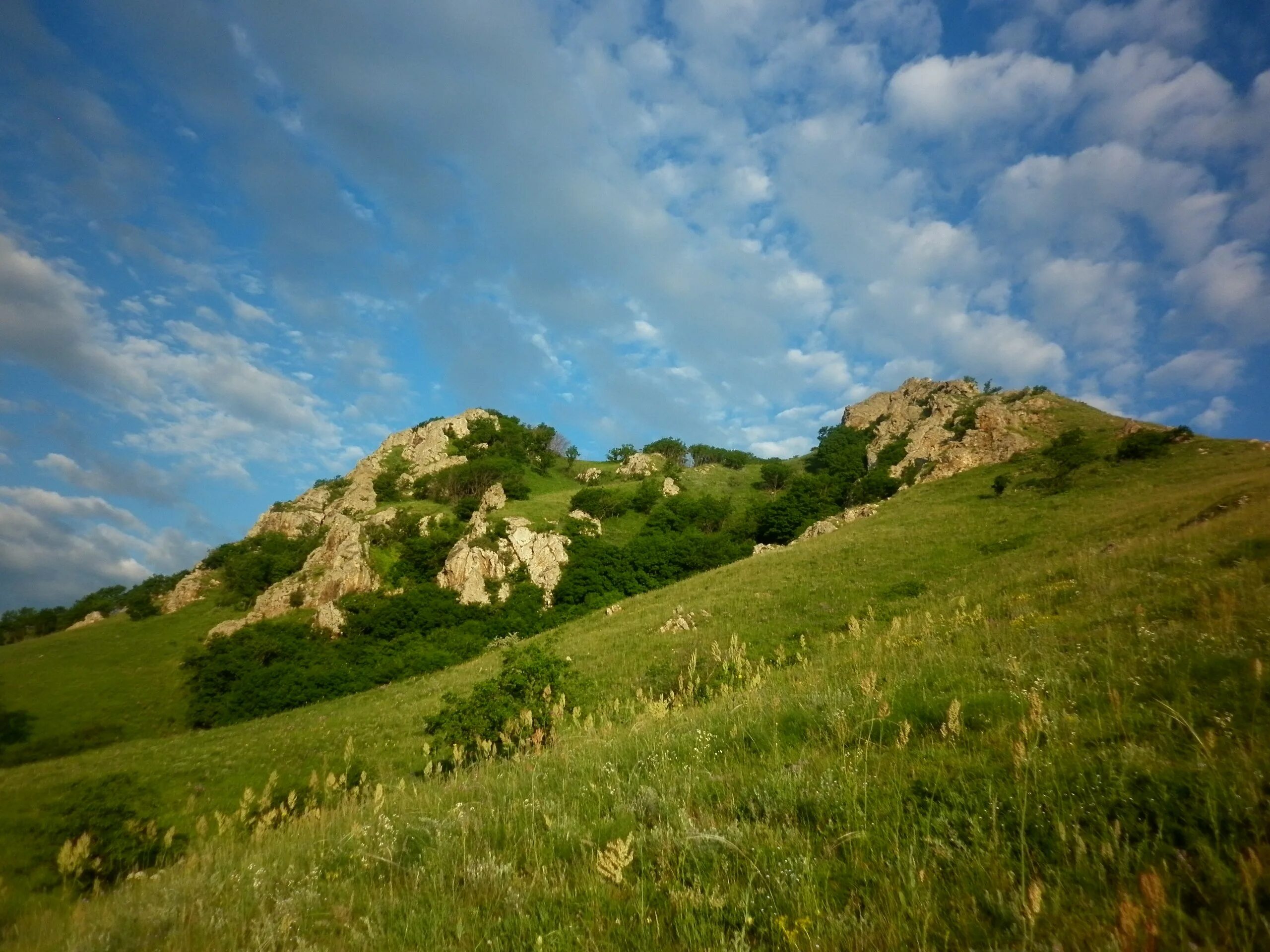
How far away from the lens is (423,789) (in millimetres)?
7855

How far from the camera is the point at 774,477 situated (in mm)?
110688

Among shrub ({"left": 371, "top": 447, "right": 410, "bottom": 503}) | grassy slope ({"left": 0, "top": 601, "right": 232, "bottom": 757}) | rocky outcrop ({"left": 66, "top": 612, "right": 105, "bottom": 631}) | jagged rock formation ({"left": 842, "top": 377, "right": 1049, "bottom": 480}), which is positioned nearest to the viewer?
grassy slope ({"left": 0, "top": 601, "right": 232, "bottom": 757})

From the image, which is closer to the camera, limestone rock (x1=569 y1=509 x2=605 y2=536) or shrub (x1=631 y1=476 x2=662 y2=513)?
limestone rock (x1=569 y1=509 x2=605 y2=536)

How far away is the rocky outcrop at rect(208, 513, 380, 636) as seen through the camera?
70188mm

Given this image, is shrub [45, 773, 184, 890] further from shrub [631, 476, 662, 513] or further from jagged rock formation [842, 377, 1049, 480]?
shrub [631, 476, 662, 513]

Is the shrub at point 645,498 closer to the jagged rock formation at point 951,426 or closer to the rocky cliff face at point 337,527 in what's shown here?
the rocky cliff face at point 337,527

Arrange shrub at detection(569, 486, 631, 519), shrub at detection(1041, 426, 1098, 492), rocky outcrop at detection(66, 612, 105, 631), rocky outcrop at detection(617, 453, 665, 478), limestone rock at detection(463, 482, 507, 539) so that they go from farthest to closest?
Answer: rocky outcrop at detection(617, 453, 665, 478)
shrub at detection(569, 486, 631, 519)
limestone rock at detection(463, 482, 507, 539)
rocky outcrop at detection(66, 612, 105, 631)
shrub at detection(1041, 426, 1098, 492)

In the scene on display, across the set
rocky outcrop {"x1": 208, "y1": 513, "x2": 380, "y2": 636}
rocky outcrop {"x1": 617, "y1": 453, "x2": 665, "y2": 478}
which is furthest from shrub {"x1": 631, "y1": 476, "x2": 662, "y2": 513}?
rocky outcrop {"x1": 208, "y1": 513, "x2": 380, "y2": 636}

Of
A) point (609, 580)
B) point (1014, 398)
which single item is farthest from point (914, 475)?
point (609, 580)

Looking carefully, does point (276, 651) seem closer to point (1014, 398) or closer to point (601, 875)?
point (601, 875)

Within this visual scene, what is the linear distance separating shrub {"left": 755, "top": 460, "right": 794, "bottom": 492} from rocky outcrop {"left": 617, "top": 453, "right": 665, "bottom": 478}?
75.0 ft

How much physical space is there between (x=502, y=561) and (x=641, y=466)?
51.3m

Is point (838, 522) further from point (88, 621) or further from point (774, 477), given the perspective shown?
point (88, 621)

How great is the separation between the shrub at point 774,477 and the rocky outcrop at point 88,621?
372 feet
